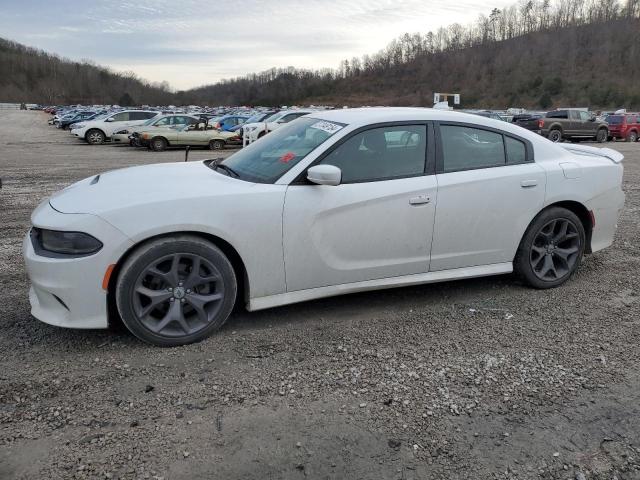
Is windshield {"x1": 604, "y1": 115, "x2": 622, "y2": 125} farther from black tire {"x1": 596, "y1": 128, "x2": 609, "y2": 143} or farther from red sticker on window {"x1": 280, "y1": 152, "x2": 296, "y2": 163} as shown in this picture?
red sticker on window {"x1": 280, "y1": 152, "x2": 296, "y2": 163}

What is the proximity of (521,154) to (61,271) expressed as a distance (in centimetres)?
363

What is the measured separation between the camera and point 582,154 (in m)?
5.14

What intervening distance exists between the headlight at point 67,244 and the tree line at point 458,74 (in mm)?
94069

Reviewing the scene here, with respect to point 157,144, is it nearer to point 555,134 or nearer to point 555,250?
point 555,134

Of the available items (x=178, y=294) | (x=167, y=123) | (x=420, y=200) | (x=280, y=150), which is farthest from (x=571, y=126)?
(x=178, y=294)

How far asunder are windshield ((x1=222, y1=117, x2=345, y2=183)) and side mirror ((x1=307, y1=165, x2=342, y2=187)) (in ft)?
0.93

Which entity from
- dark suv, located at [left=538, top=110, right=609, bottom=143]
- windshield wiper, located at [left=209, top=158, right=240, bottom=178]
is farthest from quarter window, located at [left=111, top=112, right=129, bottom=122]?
windshield wiper, located at [left=209, top=158, right=240, bottom=178]

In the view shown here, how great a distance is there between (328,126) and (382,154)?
0.48 meters

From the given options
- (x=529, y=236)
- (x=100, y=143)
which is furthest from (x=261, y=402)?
(x=100, y=143)

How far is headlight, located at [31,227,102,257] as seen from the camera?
3.35 meters

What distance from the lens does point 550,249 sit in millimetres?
4734

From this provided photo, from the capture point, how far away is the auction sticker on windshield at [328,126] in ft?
13.5

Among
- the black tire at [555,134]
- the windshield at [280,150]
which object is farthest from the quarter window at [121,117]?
the windshield at [280,150]

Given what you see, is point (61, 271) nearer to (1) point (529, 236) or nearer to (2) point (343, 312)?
(2) point (343, 312)
